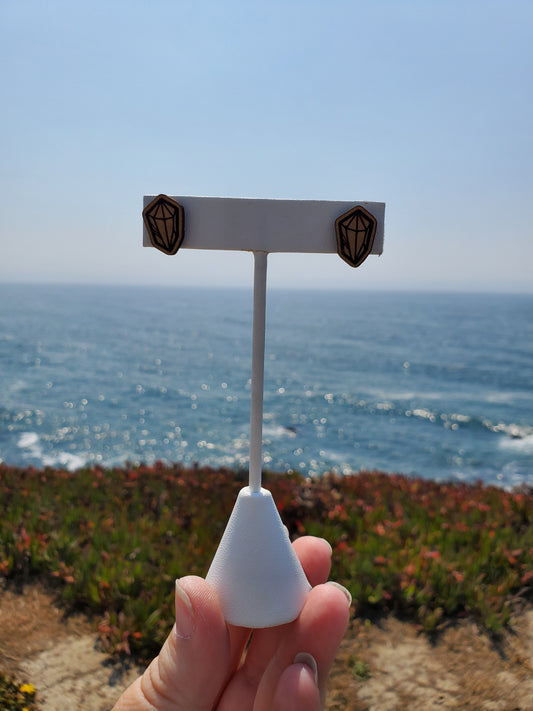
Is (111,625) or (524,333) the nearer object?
(111,625)

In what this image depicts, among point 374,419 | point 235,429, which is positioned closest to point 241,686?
point 235,429

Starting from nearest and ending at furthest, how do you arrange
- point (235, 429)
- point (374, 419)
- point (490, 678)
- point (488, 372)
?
point (490, 678) < point (235, 429) < point (374, 419) < point (488, 372)

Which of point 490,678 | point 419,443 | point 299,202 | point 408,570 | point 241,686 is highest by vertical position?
Answer: point 299,202

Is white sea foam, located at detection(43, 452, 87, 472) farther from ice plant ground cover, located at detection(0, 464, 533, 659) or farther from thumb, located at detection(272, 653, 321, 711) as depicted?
thumb, located at detection(272, 653, 321, 711)

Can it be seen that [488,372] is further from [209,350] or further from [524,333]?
[524,333]

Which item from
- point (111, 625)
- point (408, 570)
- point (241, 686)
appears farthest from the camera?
point (408, 570)

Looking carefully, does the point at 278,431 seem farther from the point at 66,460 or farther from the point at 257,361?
the point at 257,361

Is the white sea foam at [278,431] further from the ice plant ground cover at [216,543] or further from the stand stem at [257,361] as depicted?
the stand stem at [257,361]
